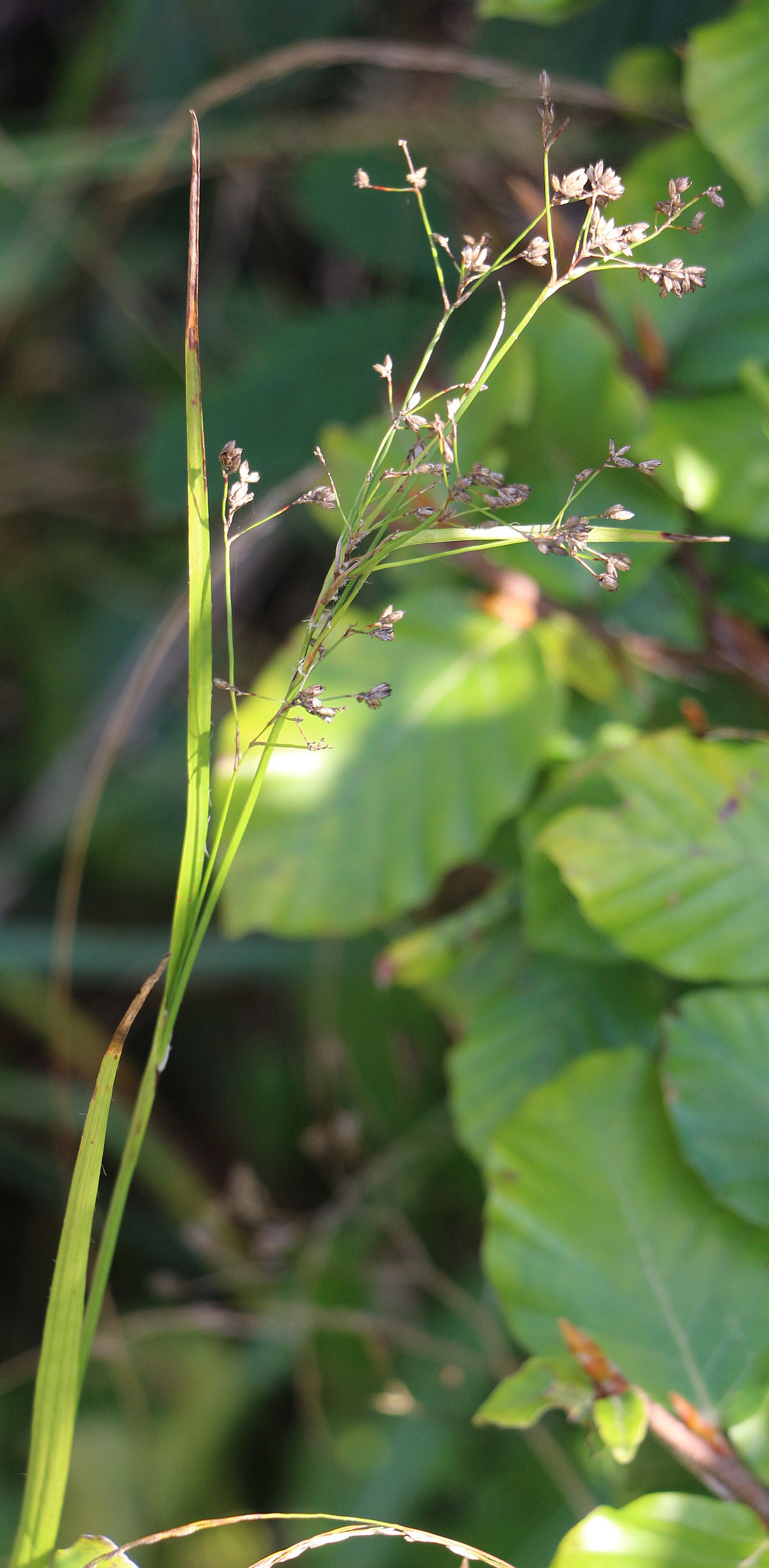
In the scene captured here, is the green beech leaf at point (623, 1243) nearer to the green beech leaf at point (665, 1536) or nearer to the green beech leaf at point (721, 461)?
the green beech leaf at point (665, 1536)

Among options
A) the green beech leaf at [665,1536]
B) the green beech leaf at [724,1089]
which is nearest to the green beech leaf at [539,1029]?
the green beech leaf at [724,1089]

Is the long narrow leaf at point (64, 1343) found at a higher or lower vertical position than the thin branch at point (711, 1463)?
higher

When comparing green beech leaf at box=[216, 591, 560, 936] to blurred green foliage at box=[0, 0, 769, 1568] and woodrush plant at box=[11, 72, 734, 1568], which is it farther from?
woodrush plant at box=[11, 72, 734, 1568]

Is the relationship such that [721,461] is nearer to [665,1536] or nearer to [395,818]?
[395,818]

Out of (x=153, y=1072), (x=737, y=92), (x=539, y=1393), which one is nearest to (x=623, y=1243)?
(x=539, y=1393)

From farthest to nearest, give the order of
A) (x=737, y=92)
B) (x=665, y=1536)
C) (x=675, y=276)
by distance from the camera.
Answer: (x=737, y=92)
(x=665, y=1536)
(x=675, y=276)

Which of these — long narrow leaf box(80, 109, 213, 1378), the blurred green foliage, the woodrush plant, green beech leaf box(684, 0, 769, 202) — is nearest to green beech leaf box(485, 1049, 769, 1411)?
the blurred green foliage
